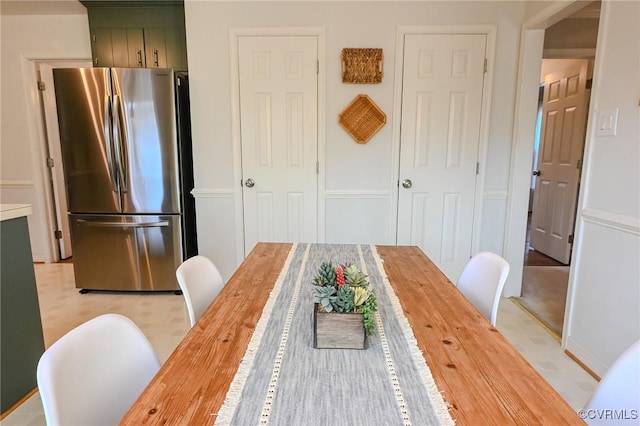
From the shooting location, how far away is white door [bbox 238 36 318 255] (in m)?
2.84

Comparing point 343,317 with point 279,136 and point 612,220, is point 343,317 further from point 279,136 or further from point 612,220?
point 279,136

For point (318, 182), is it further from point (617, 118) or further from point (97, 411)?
point (97, 411)

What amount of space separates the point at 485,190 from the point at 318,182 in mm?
1411

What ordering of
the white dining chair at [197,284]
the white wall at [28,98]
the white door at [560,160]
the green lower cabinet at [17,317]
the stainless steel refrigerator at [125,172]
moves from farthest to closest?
the white door at [560,160]
the white wall at [28,98]
the stainless steel refrigerator at [125,172]
the green lower cabinet at [17,317]
the white dining chair at [197,284]

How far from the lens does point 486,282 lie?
142cm

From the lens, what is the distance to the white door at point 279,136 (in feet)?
9.33

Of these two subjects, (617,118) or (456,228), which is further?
(456,228)

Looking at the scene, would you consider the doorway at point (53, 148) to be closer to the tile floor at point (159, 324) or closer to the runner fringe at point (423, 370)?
the tile floor at point (159, 324)

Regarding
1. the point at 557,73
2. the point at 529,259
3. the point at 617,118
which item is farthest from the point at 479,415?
the point at 557,73

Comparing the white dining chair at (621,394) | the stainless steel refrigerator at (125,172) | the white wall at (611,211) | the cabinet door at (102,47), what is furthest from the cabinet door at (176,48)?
the white dining chair at (621,394)

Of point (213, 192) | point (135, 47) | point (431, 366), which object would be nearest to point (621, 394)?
point (431, 366)

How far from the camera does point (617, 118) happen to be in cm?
178

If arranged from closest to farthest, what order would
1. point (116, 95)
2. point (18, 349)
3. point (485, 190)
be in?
point (18, 349)
point (116, 95)
point (485, 190)

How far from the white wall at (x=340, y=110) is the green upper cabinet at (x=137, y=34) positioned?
299 mm
